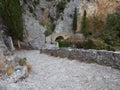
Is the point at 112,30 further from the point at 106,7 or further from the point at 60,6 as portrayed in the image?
the point at 60,6

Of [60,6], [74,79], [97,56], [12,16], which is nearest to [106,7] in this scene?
[60,6]

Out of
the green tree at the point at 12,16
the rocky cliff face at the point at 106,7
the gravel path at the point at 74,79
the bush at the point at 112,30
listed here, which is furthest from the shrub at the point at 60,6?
the gravel path at the point at 74,79

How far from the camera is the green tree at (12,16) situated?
2694 cm

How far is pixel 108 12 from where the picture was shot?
43156mm

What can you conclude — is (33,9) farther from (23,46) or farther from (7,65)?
(7,65)

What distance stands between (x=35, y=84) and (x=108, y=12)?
36.9 metres

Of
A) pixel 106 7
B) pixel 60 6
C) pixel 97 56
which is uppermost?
pixel 60 6

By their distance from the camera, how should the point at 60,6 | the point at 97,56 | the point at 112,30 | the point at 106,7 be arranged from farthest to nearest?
the point at 106,7, the point at 60,6, the point at 112,30, the point at 97,56

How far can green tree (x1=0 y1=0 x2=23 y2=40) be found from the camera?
26.9 metres

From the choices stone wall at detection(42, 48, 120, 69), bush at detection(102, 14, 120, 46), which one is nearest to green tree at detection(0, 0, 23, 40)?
stone wall at detection(42, 48, 120, 69)

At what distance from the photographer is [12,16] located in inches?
Answer: 1067

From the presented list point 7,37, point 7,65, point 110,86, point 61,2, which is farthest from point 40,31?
point 110,86

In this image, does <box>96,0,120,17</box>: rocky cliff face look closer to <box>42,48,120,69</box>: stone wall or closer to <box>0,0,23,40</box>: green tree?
<box>0,0,23,40</box>: green tree

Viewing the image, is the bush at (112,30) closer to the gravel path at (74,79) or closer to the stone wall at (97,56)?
the stone wall at (97,56)
